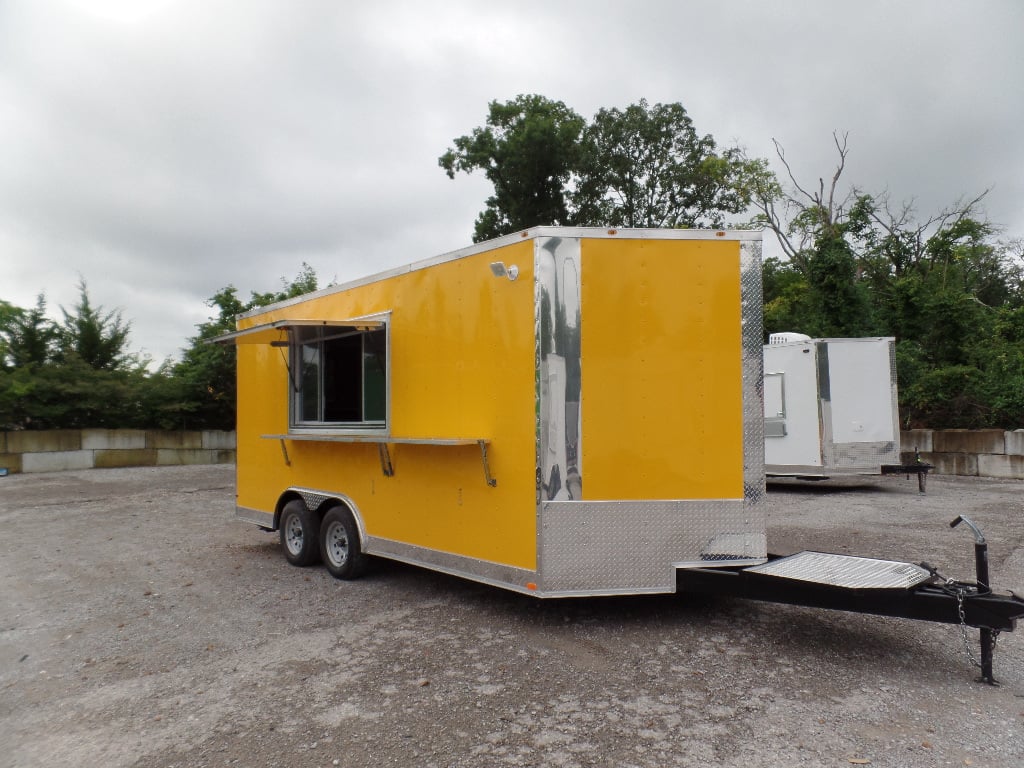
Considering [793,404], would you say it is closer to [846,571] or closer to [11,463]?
[846,571]

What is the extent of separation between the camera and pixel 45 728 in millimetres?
3600

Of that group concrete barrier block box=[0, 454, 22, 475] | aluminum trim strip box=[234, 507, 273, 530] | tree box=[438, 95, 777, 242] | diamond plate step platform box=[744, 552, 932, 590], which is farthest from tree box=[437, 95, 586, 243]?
diamond plate step platform box=[744, 552, 932, 590]

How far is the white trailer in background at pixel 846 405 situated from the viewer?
39.0 ft

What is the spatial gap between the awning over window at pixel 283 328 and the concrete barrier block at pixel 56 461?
43.9ft

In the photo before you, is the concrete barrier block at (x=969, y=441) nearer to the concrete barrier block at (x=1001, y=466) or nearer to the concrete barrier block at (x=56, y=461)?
the concrete barrier block at (x=1001, y=466)

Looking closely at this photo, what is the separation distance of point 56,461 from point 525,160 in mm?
18824

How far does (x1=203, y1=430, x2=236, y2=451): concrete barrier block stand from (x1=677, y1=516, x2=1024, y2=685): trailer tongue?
18734 millimetres

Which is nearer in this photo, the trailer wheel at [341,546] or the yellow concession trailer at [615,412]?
the yellow concession trailer at [615,412]

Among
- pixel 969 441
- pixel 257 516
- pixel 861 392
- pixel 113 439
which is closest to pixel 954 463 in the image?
pixel 969 441

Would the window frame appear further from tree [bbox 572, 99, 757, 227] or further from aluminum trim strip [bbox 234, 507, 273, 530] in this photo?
tree [bbox 572, 99, 757, 227]

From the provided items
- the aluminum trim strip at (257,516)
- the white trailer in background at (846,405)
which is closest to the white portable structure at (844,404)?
the white trailer in background at (846,405)

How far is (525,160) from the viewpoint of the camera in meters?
27.0

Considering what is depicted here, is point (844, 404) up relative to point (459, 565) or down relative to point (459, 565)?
up

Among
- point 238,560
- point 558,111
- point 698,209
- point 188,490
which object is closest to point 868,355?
point 238,560
